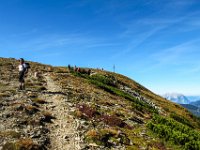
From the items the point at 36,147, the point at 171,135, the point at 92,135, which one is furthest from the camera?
the point at 171,135

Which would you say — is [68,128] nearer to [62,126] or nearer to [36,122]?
[62,126]

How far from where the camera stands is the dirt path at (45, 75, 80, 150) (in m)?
19.9

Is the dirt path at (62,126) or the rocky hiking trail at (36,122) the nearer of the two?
the rocky hiking trail at (36,122)

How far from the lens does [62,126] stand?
2355cm

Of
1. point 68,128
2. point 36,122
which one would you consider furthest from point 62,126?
point 36,122

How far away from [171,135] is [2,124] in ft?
43.9

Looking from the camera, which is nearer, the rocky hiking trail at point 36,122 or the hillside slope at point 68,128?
the rocky hiking trail at point 36,122

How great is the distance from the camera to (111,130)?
23.5m

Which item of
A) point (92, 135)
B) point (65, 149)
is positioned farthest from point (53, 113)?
point (65, 149)

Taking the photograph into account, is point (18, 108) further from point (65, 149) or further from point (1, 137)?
point (65, 149)

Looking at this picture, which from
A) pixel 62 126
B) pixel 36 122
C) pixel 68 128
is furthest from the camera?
pixel 62 126

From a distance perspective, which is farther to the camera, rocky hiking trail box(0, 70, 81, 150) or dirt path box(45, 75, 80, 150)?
dirt path box(45, 75, 80, 150)

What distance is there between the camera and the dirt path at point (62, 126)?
1992 cm

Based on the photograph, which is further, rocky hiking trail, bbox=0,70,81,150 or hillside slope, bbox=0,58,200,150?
hillside slope, bbox=0,58,200,150
